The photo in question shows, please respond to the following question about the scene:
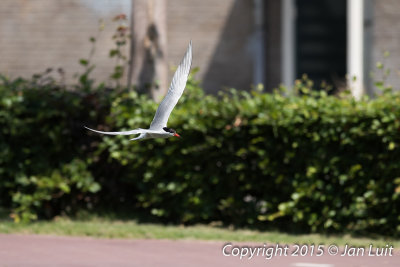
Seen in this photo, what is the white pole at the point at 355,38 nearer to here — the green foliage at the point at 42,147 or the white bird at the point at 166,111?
the green foliage at the point at 42,147

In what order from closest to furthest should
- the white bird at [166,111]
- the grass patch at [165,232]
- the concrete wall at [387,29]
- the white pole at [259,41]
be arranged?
1. the white bird at [166,111]
2. the grass patch at [165,232]
3. the concrete wall at [387,29]
4. the white pole at [259,41]

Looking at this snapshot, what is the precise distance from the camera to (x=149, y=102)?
884 centimetres

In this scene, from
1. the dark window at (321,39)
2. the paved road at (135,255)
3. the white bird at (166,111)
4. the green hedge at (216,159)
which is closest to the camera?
the white bird at (166,111)

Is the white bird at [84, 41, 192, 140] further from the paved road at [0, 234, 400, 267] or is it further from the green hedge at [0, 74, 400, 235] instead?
the green hedge at [0, 74, 400, 235]

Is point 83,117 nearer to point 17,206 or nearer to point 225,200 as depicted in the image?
point 17,206

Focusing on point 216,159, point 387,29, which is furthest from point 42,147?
point 387,29

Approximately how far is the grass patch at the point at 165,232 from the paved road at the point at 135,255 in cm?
20

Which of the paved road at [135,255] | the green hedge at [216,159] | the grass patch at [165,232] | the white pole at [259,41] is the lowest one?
the grass patch at [165,232]

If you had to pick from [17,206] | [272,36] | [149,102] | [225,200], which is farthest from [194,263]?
[272,36]

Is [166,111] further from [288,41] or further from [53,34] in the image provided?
[53,34]

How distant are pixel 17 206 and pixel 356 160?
4598 mm

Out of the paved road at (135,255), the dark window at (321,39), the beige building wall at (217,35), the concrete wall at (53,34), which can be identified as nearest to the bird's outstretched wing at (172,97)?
the paved road at (135,255)

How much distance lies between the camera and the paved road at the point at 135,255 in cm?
668

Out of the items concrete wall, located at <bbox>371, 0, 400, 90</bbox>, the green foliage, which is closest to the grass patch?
the green foliage
